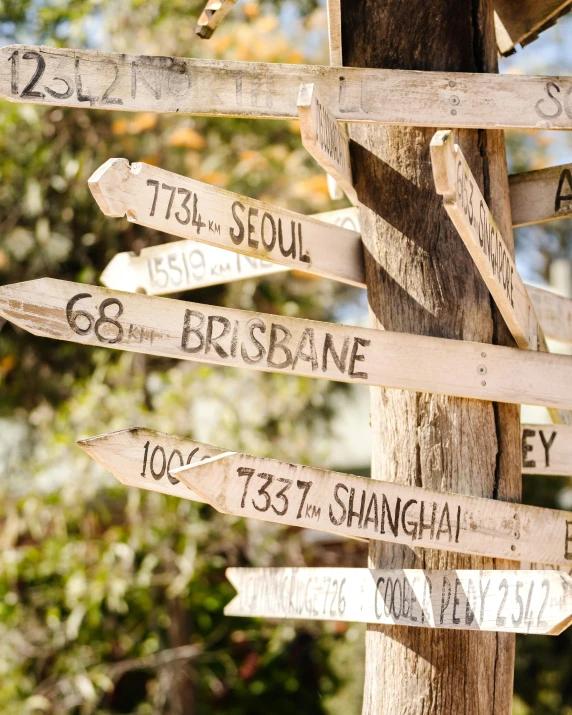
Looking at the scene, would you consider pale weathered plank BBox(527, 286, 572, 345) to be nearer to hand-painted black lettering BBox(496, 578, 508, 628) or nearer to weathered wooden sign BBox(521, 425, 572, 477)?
weathered wooden sign BBox(521, 425, 572, 477)

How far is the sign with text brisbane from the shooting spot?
153cm

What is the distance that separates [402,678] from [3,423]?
4.66 meters

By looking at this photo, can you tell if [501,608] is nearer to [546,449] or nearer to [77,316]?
[546,449]

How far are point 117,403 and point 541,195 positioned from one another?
146 inches

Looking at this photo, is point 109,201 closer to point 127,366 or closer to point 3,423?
point 127,366

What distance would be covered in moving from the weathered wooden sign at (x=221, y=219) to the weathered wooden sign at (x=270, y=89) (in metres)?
0.16

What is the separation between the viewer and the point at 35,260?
521 cm

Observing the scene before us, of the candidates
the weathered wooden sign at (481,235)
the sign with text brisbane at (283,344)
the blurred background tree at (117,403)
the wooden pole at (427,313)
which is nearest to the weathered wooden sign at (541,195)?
the wooden pole at (427,313)

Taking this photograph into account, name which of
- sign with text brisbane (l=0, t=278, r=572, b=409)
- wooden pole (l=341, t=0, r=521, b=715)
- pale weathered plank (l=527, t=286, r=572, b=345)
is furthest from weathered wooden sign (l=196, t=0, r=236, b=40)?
pale weathered plank (l=527, t=286, r=572, b=345)

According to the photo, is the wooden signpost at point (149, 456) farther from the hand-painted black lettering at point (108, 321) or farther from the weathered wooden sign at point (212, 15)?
the weathered wooden sign at point (212, 15)

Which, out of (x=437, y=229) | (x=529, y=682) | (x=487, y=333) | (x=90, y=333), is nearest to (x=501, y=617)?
(x=487, y=333)

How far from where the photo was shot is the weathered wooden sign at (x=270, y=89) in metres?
1.57

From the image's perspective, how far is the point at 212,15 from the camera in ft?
6.78

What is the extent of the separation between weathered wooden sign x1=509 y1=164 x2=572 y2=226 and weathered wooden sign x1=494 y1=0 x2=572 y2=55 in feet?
1.54
